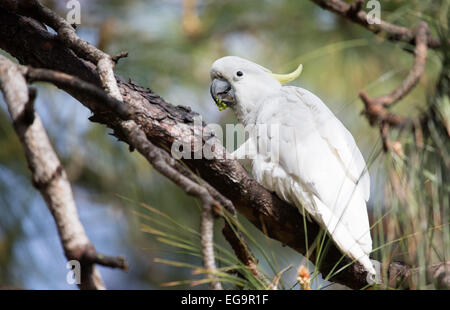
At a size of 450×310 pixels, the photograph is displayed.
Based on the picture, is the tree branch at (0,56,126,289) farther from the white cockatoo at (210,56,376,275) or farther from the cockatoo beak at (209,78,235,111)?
the cockatoo beak at (209,78,235,111)

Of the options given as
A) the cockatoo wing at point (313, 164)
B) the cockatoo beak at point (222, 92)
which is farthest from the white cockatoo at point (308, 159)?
the cockatoo beak at point (222, 92)

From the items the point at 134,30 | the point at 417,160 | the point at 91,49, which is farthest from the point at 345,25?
the point at 417,160

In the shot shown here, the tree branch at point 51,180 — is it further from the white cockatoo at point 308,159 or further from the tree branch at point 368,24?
the tree branch at point 368,24

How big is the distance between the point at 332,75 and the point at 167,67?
130cm

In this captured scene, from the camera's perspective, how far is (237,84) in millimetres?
2559

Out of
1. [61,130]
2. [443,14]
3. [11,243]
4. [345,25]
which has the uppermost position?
[345,25]

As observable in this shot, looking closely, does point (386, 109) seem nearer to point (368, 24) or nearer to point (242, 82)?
point (368, 24)

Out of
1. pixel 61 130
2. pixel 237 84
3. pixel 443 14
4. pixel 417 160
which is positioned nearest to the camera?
pixel 417 160

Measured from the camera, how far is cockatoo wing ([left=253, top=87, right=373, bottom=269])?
1951 mm

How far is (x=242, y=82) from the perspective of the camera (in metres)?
2.55

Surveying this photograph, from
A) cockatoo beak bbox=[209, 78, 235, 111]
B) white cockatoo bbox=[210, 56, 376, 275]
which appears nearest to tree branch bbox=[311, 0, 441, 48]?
white cockatoo bbox=[210, 56, 376, 275]

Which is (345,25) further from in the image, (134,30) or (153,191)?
A: (153,191)

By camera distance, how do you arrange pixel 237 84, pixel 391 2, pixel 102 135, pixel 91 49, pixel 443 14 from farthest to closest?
pixel 102 135 < pixel 391 2 < pixel 237 84 < pixel 91 49 < pixel 443 14

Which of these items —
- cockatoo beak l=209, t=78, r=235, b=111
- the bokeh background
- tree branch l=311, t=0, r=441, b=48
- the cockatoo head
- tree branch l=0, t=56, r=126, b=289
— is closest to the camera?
tree branch l=0, t=56, r=126, b=289
